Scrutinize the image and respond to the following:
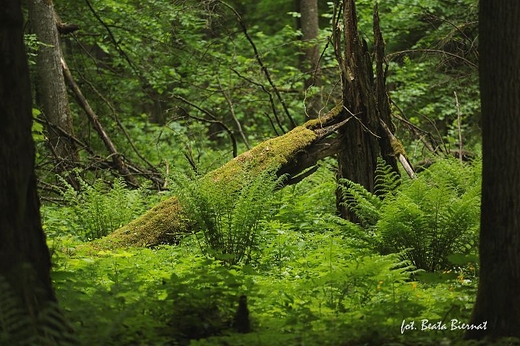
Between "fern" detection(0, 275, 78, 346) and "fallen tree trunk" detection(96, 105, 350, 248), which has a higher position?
"fern" detection(0, 275, 78, 346)

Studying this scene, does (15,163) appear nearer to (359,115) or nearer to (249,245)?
(249,245)

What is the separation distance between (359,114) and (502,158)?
4574mm

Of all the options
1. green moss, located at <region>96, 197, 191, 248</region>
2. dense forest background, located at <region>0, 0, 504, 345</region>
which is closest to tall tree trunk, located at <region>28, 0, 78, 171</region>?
dense forest background, located at <region>0, 0, 504, 345</region>

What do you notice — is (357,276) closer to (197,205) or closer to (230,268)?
(230,268)

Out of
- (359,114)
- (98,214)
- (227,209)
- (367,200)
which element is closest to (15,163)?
(227,209)

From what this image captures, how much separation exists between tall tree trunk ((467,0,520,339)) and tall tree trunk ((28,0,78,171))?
844cm

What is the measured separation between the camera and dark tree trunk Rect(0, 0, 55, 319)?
3.34m

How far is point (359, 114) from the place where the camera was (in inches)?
324

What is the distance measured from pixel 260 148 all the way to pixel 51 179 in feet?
18.7

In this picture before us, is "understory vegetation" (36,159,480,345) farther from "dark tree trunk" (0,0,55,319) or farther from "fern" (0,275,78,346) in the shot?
"dark tree trunk" (0,0,55,319)

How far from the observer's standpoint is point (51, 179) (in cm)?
1238

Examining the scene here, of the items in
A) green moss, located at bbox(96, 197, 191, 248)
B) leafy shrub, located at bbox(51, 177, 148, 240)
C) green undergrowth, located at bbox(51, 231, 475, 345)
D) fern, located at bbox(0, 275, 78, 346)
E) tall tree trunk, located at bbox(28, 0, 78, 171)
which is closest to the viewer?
fern, located at bbox(0, 275, 78, 346)

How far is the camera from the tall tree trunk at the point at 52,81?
11.2 m

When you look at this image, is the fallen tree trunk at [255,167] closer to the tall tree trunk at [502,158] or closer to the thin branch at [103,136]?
the tall tree trunk at [502,158]
